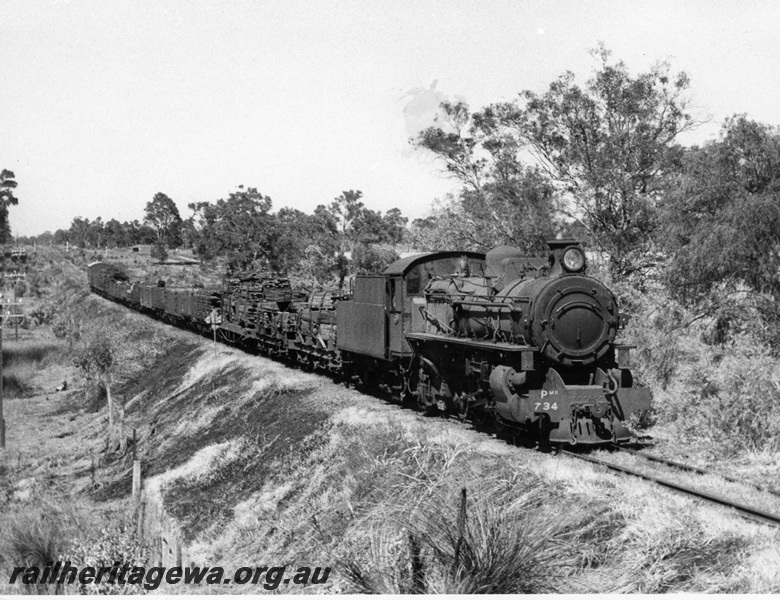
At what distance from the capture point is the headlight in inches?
484

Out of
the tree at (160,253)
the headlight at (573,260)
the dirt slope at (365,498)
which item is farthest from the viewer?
the tree at (160,253)

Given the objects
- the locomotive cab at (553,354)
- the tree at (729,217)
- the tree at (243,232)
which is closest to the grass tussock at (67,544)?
the locomotive cab at (553,354)

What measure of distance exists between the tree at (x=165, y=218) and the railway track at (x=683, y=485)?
115877 millimetres

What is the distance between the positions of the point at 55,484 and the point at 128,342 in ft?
71.1

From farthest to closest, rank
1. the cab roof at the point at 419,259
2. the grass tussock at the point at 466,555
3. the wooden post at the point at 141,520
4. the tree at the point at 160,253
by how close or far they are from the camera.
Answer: the tree at the point at 160,253
the cab roof at the point at 419,259
the wooden post at the point at 141,520
the grass tussock at the point at 466,555

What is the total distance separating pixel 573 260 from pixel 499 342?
1.92m

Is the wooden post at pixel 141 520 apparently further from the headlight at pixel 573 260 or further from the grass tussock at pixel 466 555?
the headlight at pixel 573 260

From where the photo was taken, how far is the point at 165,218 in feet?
403

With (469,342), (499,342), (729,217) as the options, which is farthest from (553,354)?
(729,217)

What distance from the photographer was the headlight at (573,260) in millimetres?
12305

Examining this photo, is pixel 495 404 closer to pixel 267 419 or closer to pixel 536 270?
pixel 536 270

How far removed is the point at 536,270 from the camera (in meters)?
13.5

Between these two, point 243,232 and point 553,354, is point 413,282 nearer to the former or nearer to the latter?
point 553,354

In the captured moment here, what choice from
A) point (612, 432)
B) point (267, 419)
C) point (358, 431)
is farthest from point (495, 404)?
point (267, 419)
